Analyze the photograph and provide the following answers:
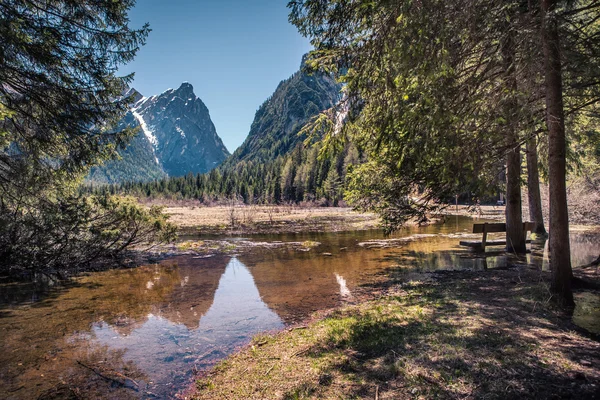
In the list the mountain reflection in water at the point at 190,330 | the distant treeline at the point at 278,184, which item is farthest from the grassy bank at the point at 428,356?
the distant treeline at the point at 278,184

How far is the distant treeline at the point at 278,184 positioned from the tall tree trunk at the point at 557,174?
52.3 meters

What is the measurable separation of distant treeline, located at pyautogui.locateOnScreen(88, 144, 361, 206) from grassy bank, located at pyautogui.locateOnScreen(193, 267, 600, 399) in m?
52.9

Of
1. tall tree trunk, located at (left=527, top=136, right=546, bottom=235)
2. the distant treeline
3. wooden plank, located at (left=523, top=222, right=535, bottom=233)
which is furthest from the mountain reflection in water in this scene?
the distant treeline

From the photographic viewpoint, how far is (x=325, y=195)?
77875 millimetres

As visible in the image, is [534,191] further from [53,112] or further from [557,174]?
[53,112]

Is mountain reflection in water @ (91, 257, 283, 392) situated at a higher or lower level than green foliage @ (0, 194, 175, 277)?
lower

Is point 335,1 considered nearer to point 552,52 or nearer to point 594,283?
point 552,52

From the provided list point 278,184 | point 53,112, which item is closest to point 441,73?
point 53,112

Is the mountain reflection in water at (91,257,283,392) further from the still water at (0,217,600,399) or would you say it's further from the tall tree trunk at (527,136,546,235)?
the tall tree trunk at (527,136,546,235)

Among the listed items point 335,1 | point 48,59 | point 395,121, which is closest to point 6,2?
point 48,59

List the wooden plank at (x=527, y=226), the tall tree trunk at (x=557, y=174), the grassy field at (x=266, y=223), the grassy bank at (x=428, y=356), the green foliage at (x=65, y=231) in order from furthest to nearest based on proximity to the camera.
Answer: the grassy field at (x=266, y=223) < the wooden plank at (x=527, y=226) < the green foliage at (x=65, y=231) < the tall tree trunk at (x=557, y=174) < the grassy bank at (x=428, y=356)

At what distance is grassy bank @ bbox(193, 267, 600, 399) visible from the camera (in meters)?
3.55

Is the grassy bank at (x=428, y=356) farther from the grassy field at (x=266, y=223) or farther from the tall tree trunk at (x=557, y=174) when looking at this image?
the grassy field at (x=266, y=223)

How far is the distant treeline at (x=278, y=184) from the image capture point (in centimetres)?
7625
